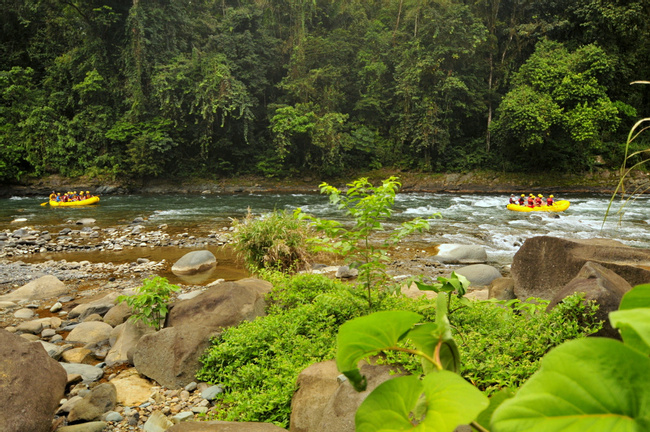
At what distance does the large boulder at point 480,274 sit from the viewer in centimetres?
696

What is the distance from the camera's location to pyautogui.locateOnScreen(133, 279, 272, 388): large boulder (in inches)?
139

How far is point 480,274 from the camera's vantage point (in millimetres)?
7078

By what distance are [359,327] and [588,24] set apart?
2475 cm

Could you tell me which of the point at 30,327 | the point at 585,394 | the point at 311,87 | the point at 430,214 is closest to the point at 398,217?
the point at 430,214

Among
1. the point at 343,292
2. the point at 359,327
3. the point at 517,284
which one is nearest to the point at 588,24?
the point at 517,284

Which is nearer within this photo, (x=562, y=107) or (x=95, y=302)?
(x=95, y=302)

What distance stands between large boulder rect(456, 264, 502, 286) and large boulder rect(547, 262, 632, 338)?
3.87 meters

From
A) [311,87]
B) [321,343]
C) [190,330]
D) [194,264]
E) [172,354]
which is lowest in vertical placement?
[194,264]

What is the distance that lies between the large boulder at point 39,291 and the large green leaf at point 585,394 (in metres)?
7.85

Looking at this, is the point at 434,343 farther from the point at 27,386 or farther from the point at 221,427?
the point at 27,386

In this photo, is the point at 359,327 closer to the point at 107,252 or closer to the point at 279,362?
the point at 279,362

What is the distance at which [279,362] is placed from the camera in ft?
10.4

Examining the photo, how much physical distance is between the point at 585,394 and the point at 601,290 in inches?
114

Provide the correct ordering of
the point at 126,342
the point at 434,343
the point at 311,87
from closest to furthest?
the point at 434,343 → the point at 126,342 → the point at 311,87
